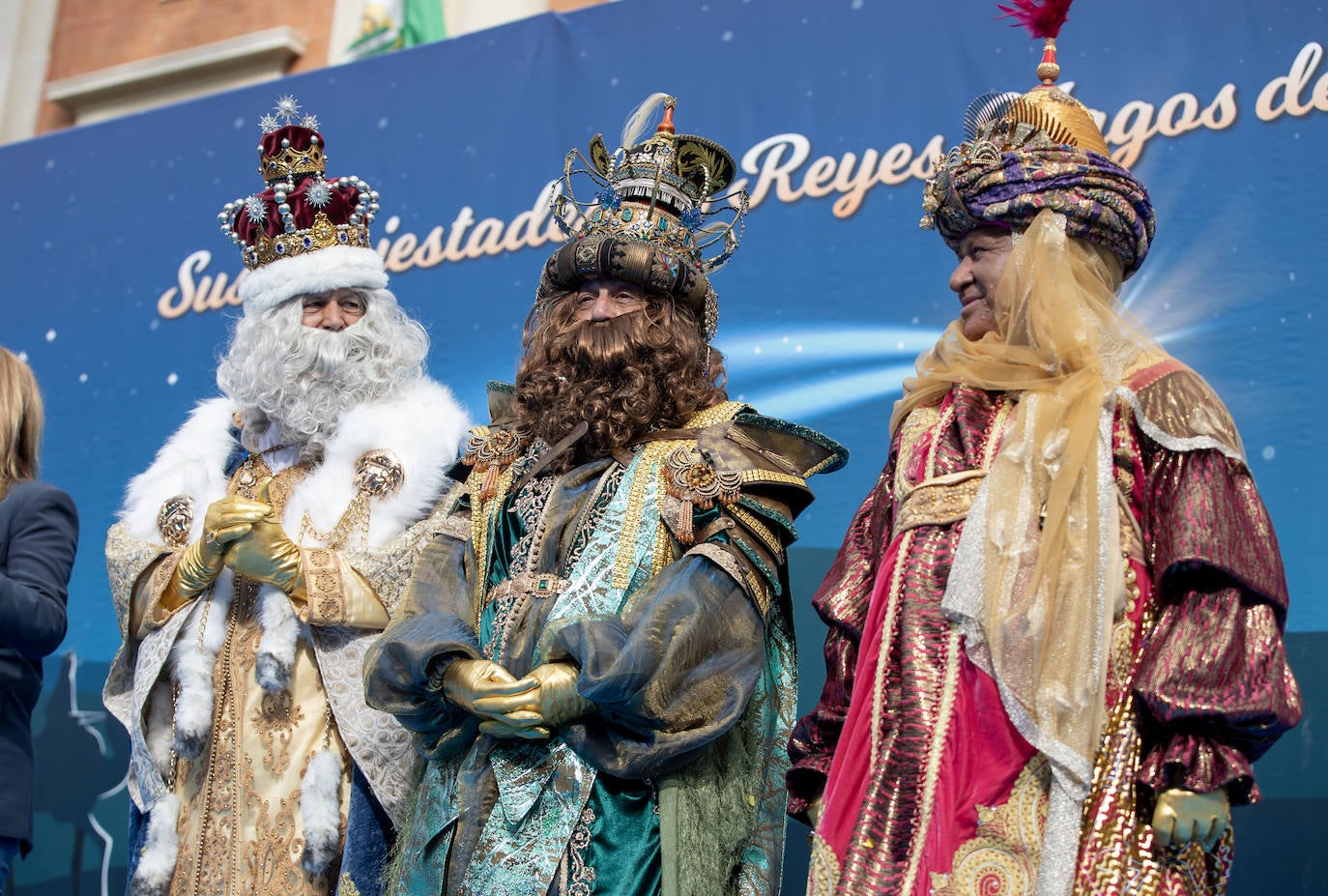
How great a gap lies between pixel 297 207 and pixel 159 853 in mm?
1804

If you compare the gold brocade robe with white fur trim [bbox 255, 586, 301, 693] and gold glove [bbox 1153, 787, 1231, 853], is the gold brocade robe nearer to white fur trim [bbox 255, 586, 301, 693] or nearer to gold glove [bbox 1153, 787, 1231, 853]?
white fur trim [bbox 255, 586, 301, 693]

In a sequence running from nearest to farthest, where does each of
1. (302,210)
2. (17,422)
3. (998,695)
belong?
(998,695) < (17,422) < (302,210)

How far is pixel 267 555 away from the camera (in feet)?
13.1

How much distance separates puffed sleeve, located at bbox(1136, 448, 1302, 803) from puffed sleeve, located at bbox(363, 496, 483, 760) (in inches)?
57.6

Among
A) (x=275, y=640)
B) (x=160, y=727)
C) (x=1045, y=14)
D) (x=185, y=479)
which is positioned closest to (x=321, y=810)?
(x=275, y=640)

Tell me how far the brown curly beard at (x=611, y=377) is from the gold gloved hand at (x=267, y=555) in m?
0.68

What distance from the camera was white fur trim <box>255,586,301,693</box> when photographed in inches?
157

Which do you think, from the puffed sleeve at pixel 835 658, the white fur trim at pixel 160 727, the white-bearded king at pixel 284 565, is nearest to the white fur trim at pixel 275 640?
the white-bearded king at pixel 284 565

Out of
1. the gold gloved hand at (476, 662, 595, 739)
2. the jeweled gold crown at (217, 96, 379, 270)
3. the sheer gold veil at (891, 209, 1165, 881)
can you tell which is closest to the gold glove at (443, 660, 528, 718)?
the gold gloved hand at (476, 662, 595, 739)

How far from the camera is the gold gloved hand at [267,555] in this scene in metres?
3.99

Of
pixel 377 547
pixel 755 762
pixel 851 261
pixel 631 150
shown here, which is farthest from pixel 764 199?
pixel 755 762

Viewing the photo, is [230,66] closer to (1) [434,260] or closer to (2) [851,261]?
(1) [434,260]

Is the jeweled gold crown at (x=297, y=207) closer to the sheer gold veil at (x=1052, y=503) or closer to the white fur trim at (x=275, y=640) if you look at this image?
the white fur trim at (x=275, y=640)

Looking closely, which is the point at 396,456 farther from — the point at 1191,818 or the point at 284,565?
the point at 1191,818
